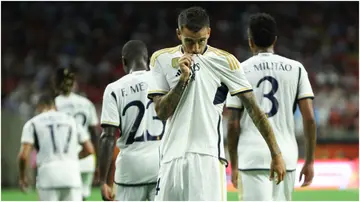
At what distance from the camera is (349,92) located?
22.0 m

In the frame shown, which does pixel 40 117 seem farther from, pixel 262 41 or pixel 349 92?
pixel 349 92

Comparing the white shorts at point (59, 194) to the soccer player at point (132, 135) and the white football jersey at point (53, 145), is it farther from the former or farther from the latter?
the soccer player at point (132, 135)

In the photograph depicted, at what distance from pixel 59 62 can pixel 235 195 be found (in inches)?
404

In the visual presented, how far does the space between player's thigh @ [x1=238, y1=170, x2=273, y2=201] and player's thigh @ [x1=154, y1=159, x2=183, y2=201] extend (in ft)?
5.05

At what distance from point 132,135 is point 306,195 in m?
8.97

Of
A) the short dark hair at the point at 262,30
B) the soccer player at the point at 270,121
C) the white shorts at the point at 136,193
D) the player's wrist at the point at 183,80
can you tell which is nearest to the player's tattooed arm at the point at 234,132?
the soccer player at the point at 270,121

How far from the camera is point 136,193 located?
6828 millimetres

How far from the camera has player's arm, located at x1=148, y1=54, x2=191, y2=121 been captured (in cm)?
480

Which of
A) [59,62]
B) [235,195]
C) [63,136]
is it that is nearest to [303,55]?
[59,62]

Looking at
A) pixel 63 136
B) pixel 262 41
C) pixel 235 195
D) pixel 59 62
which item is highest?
pixel 59 62

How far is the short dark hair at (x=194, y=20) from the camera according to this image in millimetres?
4980

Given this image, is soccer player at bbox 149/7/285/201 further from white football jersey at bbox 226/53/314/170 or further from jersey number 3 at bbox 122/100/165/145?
jersey number 3 at bbox 122/100/165/145

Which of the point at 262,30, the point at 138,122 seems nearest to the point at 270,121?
the point at 262,30

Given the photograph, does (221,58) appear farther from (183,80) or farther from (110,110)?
(110,110)
